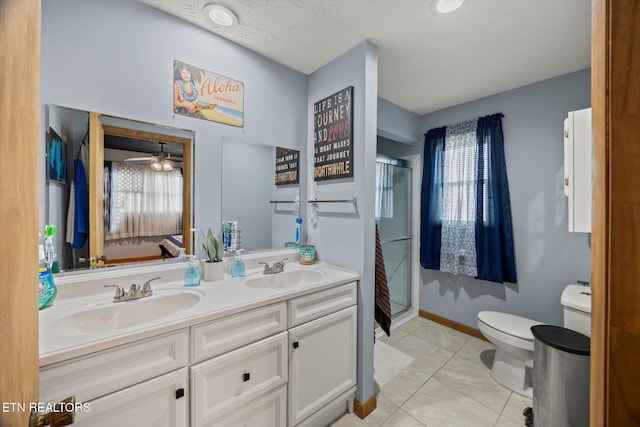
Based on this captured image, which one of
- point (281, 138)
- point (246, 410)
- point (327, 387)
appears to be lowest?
point (327, 387)

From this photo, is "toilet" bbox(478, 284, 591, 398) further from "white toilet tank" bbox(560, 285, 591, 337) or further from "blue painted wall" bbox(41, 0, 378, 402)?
"blue painted wall" bbox(41, 0, 378, 402)

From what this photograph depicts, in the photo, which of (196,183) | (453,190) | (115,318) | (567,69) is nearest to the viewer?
(115,318)

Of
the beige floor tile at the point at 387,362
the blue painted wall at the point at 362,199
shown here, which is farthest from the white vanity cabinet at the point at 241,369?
the beige floor tile at the point at 387,362

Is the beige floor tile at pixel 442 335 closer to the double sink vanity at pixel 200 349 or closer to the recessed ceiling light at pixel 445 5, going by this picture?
the double sink vanity at pixel 200 349

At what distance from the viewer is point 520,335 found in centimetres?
179

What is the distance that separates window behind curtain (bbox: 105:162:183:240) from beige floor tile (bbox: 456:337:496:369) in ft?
8.76

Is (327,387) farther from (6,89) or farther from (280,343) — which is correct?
(6,89)

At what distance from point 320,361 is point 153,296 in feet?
3.20

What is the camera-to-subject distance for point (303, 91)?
2.10 meters

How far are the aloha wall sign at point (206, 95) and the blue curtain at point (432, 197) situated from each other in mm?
2138

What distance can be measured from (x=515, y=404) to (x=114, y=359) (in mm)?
2407

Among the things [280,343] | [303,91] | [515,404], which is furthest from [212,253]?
[515,404]

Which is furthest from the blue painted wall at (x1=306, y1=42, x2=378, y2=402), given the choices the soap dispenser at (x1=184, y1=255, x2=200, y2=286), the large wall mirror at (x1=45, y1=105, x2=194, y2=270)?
the large wall mirror at (x1=45, y1=105, x2=194, y2=270)

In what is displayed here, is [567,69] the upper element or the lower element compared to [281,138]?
upper
